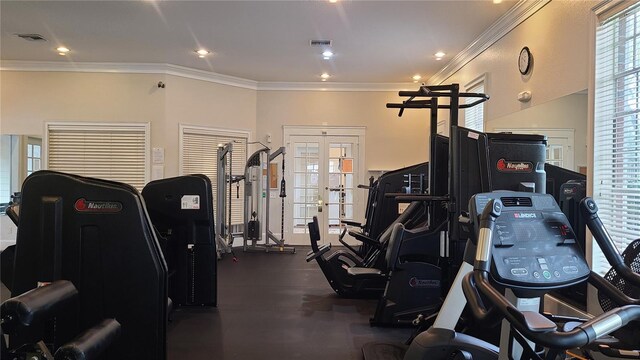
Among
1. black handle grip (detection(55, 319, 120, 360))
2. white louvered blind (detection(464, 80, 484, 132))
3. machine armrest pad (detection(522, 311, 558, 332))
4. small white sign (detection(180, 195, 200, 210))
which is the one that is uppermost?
white louvered blind (detection(464, 80, 484, 132))

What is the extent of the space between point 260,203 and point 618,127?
5957mm

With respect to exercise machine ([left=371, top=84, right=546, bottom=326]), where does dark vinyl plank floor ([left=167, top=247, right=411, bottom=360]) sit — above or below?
below

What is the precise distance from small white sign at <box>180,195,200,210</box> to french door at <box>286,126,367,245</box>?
13.3 feet

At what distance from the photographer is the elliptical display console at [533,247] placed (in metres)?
1.37

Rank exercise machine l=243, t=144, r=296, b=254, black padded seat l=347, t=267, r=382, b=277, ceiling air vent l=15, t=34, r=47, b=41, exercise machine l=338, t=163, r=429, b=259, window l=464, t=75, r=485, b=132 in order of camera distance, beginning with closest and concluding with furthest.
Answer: black padded seat l=347, t=267, r=382, b=277
exercise machine l=338, t=163, r=429, b=259
window l=464, t=75, r=485, b=132
ceiling air vent l=15, t=34, r=47, b=41
exercise machine l=243, t=144, r=296, b=254

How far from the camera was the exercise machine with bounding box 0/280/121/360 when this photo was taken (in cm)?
135

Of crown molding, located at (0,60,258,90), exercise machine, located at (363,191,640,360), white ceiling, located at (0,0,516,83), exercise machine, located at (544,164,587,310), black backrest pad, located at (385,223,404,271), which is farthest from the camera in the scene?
crown molding, located at (0,60,258,90)

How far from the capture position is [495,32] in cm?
459

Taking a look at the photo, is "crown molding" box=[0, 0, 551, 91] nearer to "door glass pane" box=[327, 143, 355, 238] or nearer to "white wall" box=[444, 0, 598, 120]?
"white wall" box=[444, 0, 598, 120]

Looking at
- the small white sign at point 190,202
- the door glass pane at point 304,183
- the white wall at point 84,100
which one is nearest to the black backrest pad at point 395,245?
the small white sign at point 190,202

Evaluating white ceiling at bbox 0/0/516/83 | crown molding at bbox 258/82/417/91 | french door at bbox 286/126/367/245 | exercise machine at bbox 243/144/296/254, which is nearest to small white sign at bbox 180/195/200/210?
white ceiling at bbox 0/0/516/83

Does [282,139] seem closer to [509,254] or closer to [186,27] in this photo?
[186,27]

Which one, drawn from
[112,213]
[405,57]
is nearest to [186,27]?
[405,57]

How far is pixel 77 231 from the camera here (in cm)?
184
